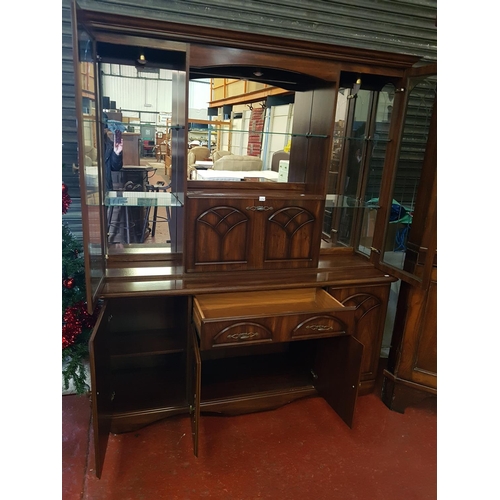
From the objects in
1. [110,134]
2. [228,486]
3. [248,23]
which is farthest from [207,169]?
[228,486]

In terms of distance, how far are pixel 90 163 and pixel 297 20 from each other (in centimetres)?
138

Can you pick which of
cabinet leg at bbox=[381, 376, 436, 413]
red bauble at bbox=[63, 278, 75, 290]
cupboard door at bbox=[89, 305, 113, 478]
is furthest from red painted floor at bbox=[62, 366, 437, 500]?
red bauble at bbox=[63, 278, 75, 290]

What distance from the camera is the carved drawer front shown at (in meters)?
1.74

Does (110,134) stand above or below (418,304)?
above

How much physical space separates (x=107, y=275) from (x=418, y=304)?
1575 mm

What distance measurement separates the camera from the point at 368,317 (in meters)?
2.13

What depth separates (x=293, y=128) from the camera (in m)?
2.08

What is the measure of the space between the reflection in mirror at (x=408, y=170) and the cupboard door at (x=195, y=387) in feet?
3.81

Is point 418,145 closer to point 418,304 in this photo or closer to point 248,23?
point 418,304

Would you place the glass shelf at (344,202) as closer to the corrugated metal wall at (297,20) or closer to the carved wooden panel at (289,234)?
the carved wooden panel at (289,234)

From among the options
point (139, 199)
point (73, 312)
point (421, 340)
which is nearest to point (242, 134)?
point (139, 199)

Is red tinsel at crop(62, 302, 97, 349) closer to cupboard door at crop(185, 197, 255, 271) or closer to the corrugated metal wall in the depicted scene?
cupboard door at crop(185, 197, 255, 271)

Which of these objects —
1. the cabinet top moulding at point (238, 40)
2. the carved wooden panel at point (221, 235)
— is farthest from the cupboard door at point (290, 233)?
the cabinet top moulding at point (238, 40)

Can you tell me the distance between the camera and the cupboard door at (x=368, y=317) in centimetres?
205
